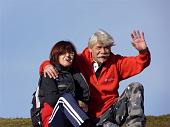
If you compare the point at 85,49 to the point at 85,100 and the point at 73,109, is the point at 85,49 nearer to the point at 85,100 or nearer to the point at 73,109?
the point at 85,100

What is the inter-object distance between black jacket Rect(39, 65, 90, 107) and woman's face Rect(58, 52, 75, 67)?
0.38 feet

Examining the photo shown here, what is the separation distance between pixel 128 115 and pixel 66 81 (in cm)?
128

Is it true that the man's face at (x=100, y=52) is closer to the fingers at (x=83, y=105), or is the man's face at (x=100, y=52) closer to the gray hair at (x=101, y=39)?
the gray hair at (x=101, y=39)

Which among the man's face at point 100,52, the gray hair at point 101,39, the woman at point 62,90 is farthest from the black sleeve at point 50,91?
the gray hair at point 101,39

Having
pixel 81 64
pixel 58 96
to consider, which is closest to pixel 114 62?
pixel 81 64

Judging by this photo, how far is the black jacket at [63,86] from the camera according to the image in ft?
32.2

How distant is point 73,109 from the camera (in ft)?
30.6

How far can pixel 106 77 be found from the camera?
1043 cm

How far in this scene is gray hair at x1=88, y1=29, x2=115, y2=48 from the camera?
10.3 metres

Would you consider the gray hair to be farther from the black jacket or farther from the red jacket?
the black jacket

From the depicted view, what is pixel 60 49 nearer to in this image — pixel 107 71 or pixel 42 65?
pixel 42 65

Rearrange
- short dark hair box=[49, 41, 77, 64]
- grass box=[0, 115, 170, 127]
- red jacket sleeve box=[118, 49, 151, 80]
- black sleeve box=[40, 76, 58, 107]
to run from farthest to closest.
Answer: grass box=[0, 115, 170, 127], red jacket sleeve box=[118, 49, 151, 80], short dark hair box=[49, 41, 77, 64], black sleeve box=[40, 76, 58, 107]

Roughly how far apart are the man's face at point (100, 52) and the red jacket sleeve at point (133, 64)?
371 millimetres

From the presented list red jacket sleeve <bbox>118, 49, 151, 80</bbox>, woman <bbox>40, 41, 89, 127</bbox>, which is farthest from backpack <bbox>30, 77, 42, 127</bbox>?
red jacket sleeve <bbox>118, 49, 151, 80</bbox>
